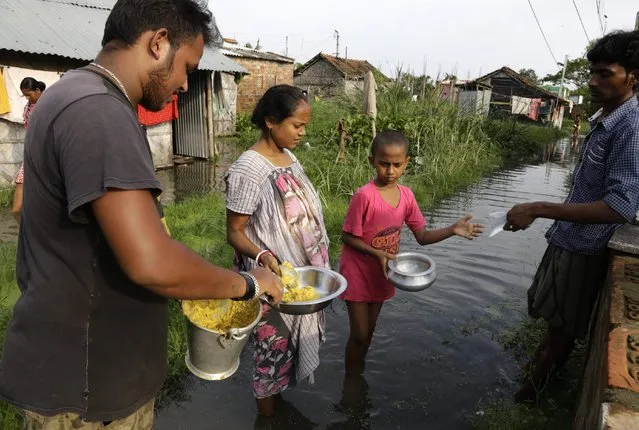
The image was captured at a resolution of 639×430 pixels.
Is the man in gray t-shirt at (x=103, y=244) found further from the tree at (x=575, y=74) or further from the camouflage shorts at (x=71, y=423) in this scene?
the tree at (x=575, y=74)

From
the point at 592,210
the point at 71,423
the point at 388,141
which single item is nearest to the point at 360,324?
the point at 388,141

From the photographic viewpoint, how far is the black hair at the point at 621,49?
237 centimetres

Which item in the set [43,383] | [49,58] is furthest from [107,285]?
[49,58]

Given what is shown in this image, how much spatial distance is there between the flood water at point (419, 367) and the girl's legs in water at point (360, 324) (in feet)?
0.93

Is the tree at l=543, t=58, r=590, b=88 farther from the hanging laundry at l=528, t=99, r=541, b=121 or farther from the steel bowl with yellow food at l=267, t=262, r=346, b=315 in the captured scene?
the steel bowl with yellow food at l=267, t=262, r=346, b=315

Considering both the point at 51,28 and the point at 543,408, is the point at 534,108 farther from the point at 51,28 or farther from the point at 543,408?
the point at 543,408

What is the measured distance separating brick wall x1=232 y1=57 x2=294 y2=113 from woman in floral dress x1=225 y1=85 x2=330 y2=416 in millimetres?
16915

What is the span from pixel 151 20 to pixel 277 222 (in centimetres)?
133

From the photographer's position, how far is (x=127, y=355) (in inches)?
56.3

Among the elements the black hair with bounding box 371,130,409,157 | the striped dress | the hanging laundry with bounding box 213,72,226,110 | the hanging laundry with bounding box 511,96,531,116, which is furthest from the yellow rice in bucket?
the hanging laundry with bounding box 511,96,531,116

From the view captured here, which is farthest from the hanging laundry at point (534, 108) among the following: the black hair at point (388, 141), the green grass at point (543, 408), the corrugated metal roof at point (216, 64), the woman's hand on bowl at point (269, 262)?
the woman's hand on bowl at point (269, 262)

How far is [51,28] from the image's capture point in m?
8.17

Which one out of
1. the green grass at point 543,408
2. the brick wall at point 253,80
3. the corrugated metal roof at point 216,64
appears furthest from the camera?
the brick wall at point 253,80

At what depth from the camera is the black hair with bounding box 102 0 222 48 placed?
1.26 metres
